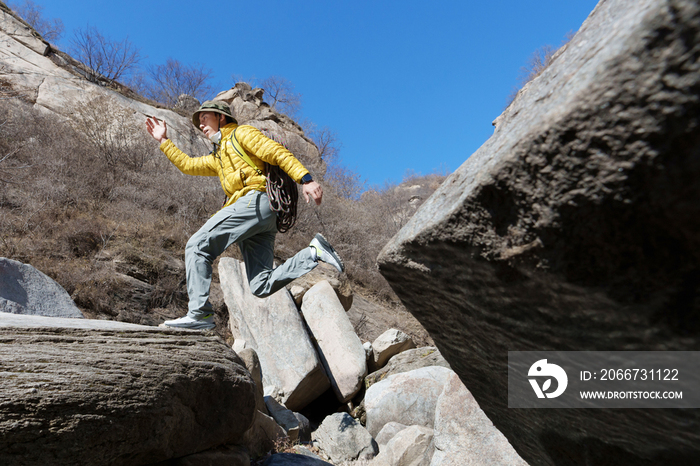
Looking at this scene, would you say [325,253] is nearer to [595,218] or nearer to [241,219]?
[241,219]

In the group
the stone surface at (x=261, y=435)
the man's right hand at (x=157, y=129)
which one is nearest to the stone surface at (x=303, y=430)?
the stone surface at (x=261, y=435)

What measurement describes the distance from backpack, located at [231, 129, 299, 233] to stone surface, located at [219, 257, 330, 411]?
2.76m

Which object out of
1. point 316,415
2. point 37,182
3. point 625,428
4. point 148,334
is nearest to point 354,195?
point 37,182

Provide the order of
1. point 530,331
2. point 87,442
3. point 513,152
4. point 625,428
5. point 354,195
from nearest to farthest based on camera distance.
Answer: point 513,152
point 530,331
point 625,428
point 87,442
point 354,195

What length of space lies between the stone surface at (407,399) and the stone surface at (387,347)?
1362 mm

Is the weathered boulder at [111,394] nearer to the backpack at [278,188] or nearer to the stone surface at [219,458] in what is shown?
the stone surface at [219,458]

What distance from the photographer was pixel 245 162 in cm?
382

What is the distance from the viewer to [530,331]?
146cm

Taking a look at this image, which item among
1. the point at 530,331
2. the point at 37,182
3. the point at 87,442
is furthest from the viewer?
the point at 37,182

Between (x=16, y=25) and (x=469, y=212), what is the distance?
22.1 meters

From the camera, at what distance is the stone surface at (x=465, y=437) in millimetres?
3373

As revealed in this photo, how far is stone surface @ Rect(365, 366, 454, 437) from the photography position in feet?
17.7

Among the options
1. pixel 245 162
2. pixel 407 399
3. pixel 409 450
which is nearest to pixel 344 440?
pixel 409 450

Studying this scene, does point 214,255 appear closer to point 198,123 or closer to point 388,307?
point 198,123
